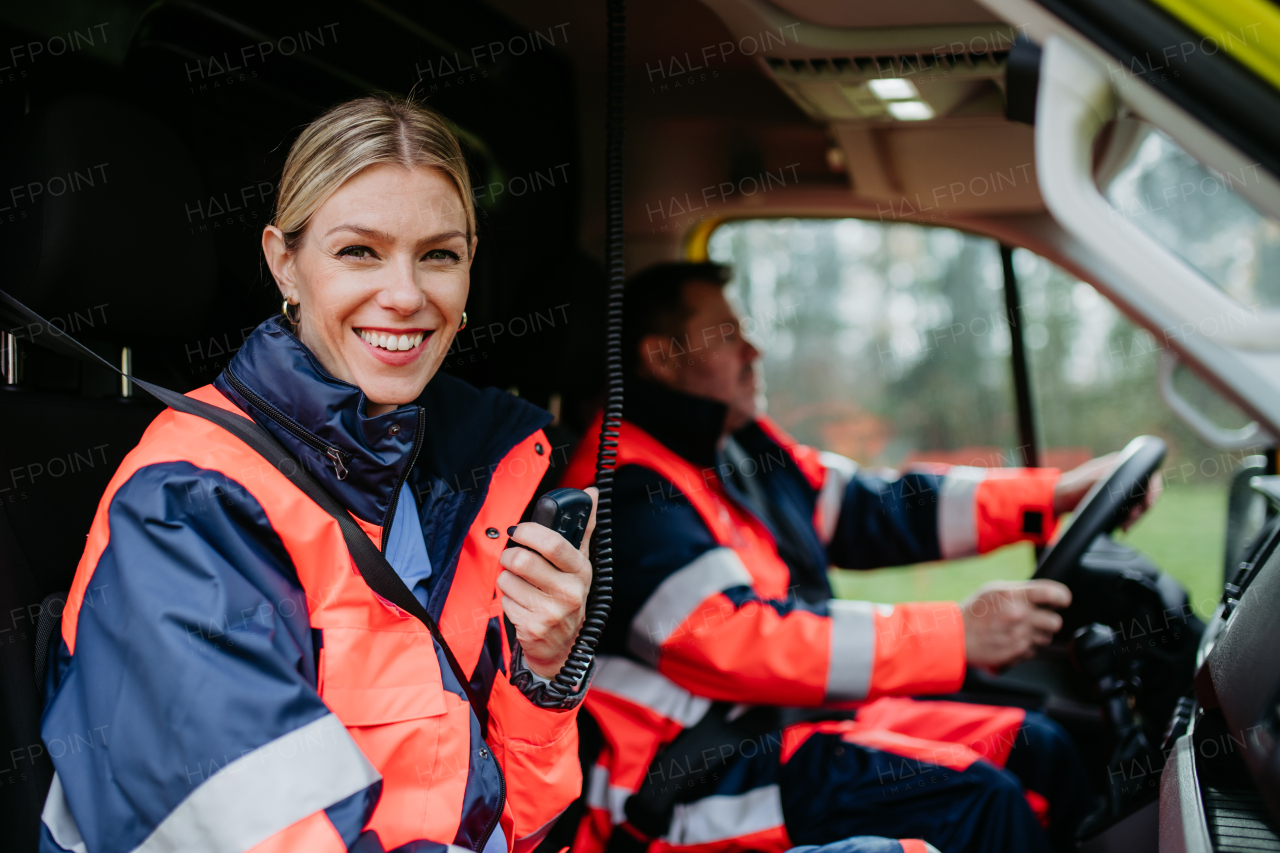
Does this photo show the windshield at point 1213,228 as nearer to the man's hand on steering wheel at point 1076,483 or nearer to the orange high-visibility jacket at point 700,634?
the man's hand on steering wheel at point 1076,483

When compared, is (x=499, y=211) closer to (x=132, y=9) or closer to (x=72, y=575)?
(x=132, y=9)

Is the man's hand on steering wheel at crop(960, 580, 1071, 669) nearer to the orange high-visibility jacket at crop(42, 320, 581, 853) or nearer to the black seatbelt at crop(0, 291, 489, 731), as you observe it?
the orange high-visibility jacket at crop(42, 320, 581, 853)

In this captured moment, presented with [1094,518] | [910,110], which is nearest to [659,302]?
[910,110]

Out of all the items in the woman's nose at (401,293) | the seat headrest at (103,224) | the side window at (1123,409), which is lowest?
the side window at (1123,409)

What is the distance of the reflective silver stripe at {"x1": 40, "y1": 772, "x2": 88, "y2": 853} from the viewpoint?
1.07 meters

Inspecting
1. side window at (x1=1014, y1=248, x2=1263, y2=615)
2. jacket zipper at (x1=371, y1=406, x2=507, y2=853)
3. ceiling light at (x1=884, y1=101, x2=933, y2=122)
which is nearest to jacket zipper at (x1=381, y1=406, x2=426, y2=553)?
jacket zipper at (x1=371, y1=406, x2=507, y2=853)

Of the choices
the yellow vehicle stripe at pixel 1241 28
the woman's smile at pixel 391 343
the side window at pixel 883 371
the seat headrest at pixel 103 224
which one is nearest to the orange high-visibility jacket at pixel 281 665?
the woman's smile at pixel 391 343

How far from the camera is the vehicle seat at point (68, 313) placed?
1.18 metres

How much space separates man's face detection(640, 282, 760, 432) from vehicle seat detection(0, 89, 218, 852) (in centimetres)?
110

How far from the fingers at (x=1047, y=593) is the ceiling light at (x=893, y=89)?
1.00 metres

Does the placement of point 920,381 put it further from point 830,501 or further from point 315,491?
point 315,491

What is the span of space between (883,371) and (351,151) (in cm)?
794

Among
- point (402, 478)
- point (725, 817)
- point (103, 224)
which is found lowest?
point (725, 817)

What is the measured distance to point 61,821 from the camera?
1.09m
